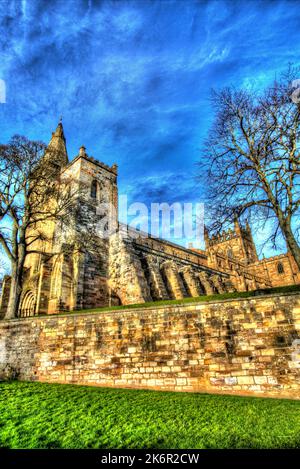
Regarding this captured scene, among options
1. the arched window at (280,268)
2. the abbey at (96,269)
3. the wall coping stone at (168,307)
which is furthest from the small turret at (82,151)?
the arched window at (280,268)

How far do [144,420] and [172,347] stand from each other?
3657 mm

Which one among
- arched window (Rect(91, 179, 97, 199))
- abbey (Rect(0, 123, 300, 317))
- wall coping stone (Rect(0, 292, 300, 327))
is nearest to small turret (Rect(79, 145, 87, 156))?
abbey (Rect(0, 123, 300, 317))

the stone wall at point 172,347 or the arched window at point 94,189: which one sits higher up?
the arched window at point 94,189

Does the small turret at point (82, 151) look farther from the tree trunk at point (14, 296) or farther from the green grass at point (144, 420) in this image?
the green grass at point (144, 420)

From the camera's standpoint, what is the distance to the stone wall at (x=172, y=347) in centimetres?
841

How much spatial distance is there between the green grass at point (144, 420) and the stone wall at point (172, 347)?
29.5 inches

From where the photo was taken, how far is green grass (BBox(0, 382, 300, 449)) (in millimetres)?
4988

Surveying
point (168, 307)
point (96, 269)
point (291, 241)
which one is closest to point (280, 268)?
point (96, 269)

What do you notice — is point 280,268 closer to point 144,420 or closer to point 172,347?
point 172,347

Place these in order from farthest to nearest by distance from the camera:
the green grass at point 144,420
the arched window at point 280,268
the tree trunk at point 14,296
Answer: the arched window at point 280,268
the tree trunk at point 14,296
the green grass at point 144,420

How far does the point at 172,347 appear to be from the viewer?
955 centimetres
